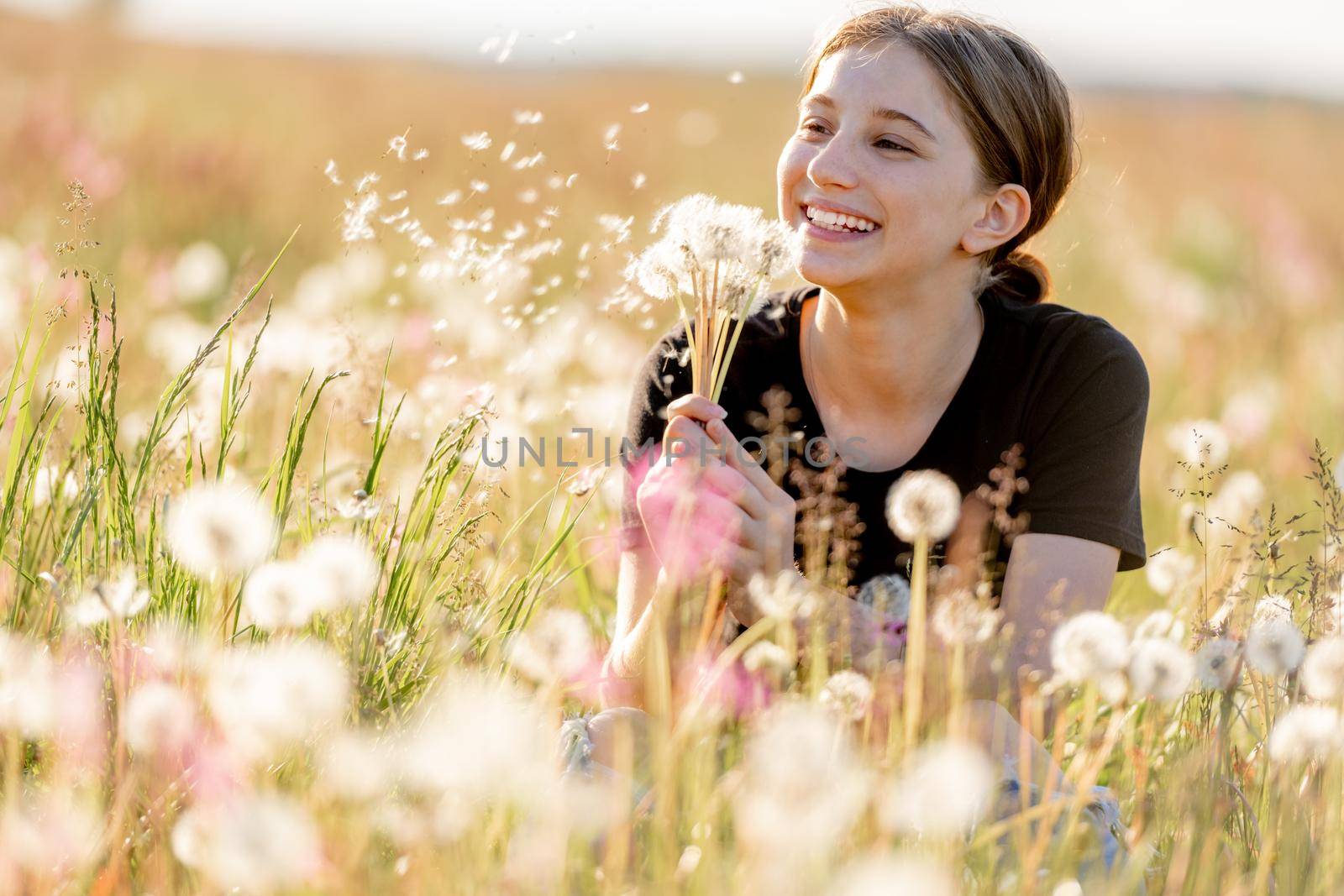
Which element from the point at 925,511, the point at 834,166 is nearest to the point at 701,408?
the point at 925,511

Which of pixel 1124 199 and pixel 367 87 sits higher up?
pixel 367 87

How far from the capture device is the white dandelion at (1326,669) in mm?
1957

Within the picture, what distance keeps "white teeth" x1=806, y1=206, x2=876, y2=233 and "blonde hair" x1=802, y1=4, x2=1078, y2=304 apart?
29 centimetres

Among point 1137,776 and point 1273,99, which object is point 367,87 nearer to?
point 1137,776

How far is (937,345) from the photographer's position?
286cm

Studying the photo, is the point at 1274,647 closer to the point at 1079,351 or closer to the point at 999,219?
the point at 1079,351

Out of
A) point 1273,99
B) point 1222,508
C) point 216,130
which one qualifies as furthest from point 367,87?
point 1273,99

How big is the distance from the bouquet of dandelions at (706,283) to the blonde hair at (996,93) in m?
0.69

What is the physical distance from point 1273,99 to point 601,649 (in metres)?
40.8

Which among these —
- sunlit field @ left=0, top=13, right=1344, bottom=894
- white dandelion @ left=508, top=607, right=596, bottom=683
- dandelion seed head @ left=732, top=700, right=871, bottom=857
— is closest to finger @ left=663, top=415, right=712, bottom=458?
sunlit field @ left=0, top=13, right=1344, bottom=894

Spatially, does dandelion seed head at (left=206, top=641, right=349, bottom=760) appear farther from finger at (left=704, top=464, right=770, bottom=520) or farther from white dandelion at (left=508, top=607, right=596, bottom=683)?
finger at (left=704, top=464, right=770, bottom=520)

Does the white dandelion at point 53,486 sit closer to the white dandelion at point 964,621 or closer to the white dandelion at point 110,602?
the white dandelion at point 110,602

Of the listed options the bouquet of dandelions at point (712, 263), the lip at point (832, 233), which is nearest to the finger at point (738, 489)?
the bouquet of dandelions at point (712, 263)

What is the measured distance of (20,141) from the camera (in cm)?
770
